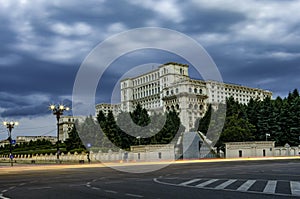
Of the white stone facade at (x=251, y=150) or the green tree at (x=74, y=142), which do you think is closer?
the white stone facade at (x=251, y=150)

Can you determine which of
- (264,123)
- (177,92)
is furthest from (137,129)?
(177,92)

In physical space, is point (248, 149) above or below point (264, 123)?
below

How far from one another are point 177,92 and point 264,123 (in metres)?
80.2

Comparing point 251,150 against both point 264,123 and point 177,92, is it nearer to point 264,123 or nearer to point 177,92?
point 264,123

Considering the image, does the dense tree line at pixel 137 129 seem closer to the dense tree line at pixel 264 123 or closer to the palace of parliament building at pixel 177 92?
the dense tree line at pixel 264 123

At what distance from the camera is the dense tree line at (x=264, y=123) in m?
71.8

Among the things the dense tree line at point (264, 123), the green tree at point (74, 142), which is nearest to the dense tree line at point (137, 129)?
the green tree at point (74, 142)

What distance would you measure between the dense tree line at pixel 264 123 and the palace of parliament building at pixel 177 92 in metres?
59.5

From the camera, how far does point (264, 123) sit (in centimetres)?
7962

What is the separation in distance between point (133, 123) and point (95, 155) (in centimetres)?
2376

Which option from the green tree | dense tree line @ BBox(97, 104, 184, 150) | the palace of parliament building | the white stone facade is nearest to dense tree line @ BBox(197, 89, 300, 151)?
the white stone facade

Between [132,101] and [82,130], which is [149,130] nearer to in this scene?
[82,130]

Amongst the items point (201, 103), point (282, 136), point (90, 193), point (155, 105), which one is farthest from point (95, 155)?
point (155, 105)

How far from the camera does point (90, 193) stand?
1386cm
